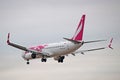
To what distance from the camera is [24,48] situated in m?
199

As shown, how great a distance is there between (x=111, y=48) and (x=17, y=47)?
28280 mm

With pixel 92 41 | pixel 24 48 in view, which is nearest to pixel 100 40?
pixel 92 41

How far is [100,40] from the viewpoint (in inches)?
7495

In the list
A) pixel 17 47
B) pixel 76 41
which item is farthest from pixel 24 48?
pixel 76 41

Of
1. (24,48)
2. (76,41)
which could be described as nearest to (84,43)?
(76,41)

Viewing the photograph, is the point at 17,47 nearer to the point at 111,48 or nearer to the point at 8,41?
the point at 8,41

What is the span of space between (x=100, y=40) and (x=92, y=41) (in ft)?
13.2

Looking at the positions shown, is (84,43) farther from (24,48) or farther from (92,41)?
(24,48)

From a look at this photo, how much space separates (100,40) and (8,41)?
88.4 ft

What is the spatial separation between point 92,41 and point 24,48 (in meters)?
21.1

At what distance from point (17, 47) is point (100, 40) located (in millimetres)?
25315

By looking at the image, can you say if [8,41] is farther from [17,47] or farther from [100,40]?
[100,40]

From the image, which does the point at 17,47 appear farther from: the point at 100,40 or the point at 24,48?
the point at 100,40

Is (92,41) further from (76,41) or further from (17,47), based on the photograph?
(17,47)
